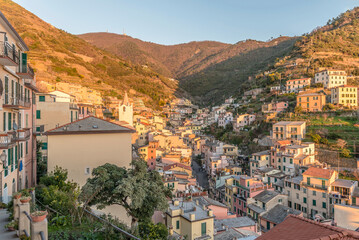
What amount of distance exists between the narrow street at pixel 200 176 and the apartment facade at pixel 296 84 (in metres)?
40.3

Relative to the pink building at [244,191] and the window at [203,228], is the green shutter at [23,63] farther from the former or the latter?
the pink building at [244,191]

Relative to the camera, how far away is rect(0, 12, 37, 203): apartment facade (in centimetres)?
1241

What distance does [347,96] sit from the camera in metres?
58.6

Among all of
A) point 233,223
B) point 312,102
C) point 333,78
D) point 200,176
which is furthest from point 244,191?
point 333,78

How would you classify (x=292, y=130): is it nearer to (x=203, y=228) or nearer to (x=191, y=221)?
(x=203, y=228)

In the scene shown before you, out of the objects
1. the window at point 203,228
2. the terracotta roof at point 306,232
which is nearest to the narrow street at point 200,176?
the window at point 203,228

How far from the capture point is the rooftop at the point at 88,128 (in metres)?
17.4

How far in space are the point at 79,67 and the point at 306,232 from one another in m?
115

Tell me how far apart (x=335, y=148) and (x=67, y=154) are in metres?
41.7

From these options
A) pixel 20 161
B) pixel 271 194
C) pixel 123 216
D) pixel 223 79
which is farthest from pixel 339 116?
pixel 223 79

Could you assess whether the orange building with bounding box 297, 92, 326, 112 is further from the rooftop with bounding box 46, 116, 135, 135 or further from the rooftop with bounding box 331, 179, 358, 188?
the rooftop with bounding box 46, 116, 135, 135

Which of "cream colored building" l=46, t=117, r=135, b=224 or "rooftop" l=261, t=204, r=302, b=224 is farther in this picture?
"rooftop" l=261, t=204, r=302, b=224

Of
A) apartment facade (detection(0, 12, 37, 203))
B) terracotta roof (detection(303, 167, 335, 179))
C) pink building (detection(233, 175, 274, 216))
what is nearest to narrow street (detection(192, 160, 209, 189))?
pink building (detection(233, 175, 274, 216))

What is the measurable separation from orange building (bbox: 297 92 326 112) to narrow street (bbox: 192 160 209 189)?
2932 cm
